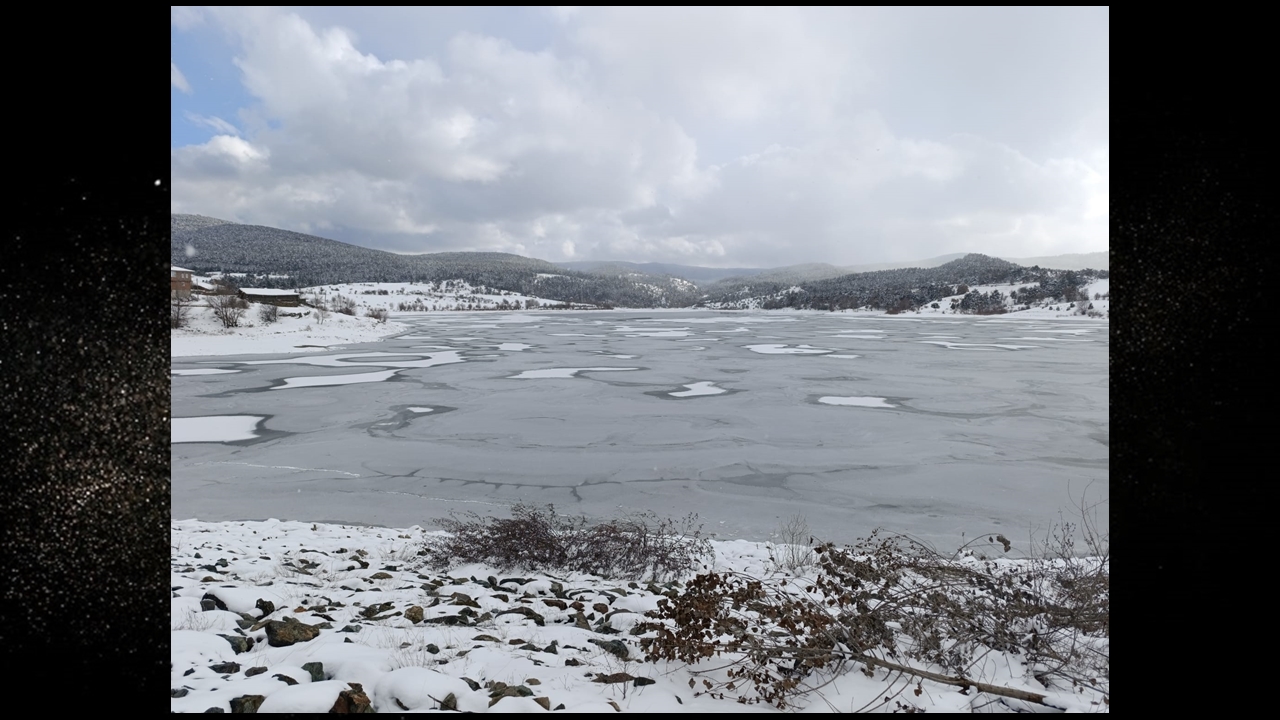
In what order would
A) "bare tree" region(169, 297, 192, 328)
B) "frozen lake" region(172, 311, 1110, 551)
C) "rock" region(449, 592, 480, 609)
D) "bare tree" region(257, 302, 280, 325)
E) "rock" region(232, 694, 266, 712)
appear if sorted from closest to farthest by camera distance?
"rock" region(232, 694, 266, 712)
"rock" region(449, 592, 480, 609)
"frozen lake" region(172, 311, 1110, 551)
"bare tree" region(169, 297, 192, 328)
"bare tree" region(257, 302, 280, 325)

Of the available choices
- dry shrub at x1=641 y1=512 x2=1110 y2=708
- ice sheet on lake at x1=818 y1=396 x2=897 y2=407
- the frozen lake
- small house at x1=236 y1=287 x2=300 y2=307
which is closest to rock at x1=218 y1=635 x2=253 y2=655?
dry shrub at x1=641 y1=512 x2=1110 y2=708

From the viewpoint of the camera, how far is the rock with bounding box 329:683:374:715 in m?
1.90

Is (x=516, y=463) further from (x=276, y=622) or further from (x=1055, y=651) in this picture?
(x=1055, y=651)

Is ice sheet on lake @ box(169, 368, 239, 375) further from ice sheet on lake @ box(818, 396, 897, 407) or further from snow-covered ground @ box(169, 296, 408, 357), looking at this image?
ice sheet on lake @ box(818, 396, 897, 407)

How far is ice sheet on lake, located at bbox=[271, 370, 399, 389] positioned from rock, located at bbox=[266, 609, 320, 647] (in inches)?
411

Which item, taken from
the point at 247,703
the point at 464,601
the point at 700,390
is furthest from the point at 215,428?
the point at 247,703

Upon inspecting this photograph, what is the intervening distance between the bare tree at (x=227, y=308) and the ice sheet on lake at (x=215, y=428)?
57.7 feet

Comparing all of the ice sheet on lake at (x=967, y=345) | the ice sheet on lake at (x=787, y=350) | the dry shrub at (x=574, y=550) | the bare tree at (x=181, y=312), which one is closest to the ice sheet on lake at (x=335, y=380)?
the dry shrub at (x=574, y=550)

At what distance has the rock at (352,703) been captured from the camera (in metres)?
1.90

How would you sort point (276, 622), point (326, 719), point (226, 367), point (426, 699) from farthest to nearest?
point (226, 367) < point (276, 622) < point (426, 699) < point (326, 719)

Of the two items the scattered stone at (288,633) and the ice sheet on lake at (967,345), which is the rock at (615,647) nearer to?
the scattered stone at (288,633)
